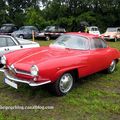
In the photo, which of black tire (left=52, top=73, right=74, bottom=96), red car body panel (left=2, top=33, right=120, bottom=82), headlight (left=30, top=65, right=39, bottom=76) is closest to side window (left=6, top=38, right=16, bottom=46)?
red car body panel (left=2, top=33, right=120, bottom=82)

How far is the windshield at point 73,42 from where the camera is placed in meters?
7.46

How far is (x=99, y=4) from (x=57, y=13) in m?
6.28

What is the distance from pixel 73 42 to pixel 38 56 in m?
1.52

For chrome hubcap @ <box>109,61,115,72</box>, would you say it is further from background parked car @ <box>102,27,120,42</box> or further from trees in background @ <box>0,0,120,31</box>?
trees in background @ <box>0,0,120,31</box>

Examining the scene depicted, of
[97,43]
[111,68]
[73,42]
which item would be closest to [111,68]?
[111,68]

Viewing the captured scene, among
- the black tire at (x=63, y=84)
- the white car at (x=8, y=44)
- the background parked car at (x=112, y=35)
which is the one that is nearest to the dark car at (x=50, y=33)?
the background parked car at (x=112, y=35)

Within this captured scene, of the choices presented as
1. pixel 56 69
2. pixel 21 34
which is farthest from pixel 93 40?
pixel 21 34

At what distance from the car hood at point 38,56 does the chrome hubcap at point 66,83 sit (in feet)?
1.61

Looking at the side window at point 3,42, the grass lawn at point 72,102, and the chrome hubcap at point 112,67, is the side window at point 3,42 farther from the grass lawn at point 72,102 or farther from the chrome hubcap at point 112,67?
the chrome hubcap at point 112,67

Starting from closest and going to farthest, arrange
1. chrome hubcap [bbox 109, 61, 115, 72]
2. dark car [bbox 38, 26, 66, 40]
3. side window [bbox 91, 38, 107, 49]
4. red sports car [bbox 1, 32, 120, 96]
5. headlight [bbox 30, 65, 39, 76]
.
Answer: headlight [bbox 30, 65, 39, 76] → red sports car [bbox 1, 32, 120, 96] → side window [bbox 91, 38, 107, 49] → chrome hubcap [bbox 109, 61, 115, 72] → dark car [bbox 38, 26, 66, 40]

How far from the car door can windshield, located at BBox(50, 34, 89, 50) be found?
23cm

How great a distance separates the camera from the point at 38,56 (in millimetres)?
6473

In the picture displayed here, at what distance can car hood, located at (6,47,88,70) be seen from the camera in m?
6.01

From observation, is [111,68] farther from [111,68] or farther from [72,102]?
[72,102]
